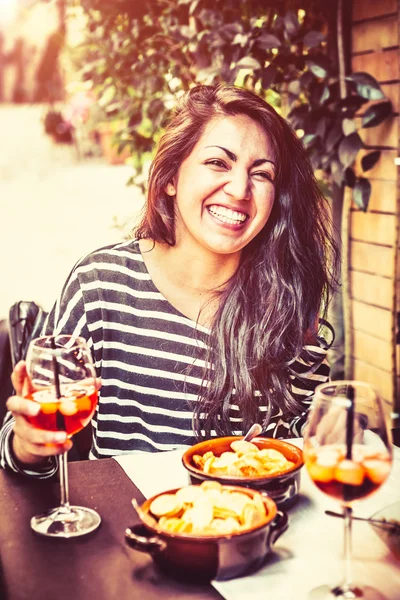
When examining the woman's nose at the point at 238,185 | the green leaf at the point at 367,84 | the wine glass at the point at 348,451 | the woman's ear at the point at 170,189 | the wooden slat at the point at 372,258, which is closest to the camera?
the wine glass at the point at 348,451

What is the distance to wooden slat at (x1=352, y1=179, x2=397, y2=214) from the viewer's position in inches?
103

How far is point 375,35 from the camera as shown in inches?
103

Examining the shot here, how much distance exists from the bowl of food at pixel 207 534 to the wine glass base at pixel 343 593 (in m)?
0.08

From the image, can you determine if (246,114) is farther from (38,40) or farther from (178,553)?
(38,40)

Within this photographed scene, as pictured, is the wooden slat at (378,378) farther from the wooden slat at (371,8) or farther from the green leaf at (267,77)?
the wooden slat at (371,8)

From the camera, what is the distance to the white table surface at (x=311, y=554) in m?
0.89

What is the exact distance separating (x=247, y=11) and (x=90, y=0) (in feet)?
2.14

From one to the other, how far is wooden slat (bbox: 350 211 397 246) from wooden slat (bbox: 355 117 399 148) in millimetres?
253

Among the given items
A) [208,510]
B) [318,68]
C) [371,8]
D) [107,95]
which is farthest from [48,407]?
[107,95]

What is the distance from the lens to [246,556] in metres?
0.89

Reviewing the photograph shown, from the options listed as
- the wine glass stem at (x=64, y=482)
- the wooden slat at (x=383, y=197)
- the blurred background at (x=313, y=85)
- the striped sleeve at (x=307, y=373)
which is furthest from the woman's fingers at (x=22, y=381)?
the wooden slat at (x=383, y=197)

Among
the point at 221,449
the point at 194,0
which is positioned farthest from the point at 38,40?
the point at 221,449

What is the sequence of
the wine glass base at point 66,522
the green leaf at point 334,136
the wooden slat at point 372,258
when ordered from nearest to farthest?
the wine glass base at point 66,522 < the green leaf at point 334,136 < the wooden slat at point 372,258

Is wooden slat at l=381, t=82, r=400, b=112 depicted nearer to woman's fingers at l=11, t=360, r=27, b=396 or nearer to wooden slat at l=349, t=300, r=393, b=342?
wooden slat at l=349, t=300, r=393, b=342
